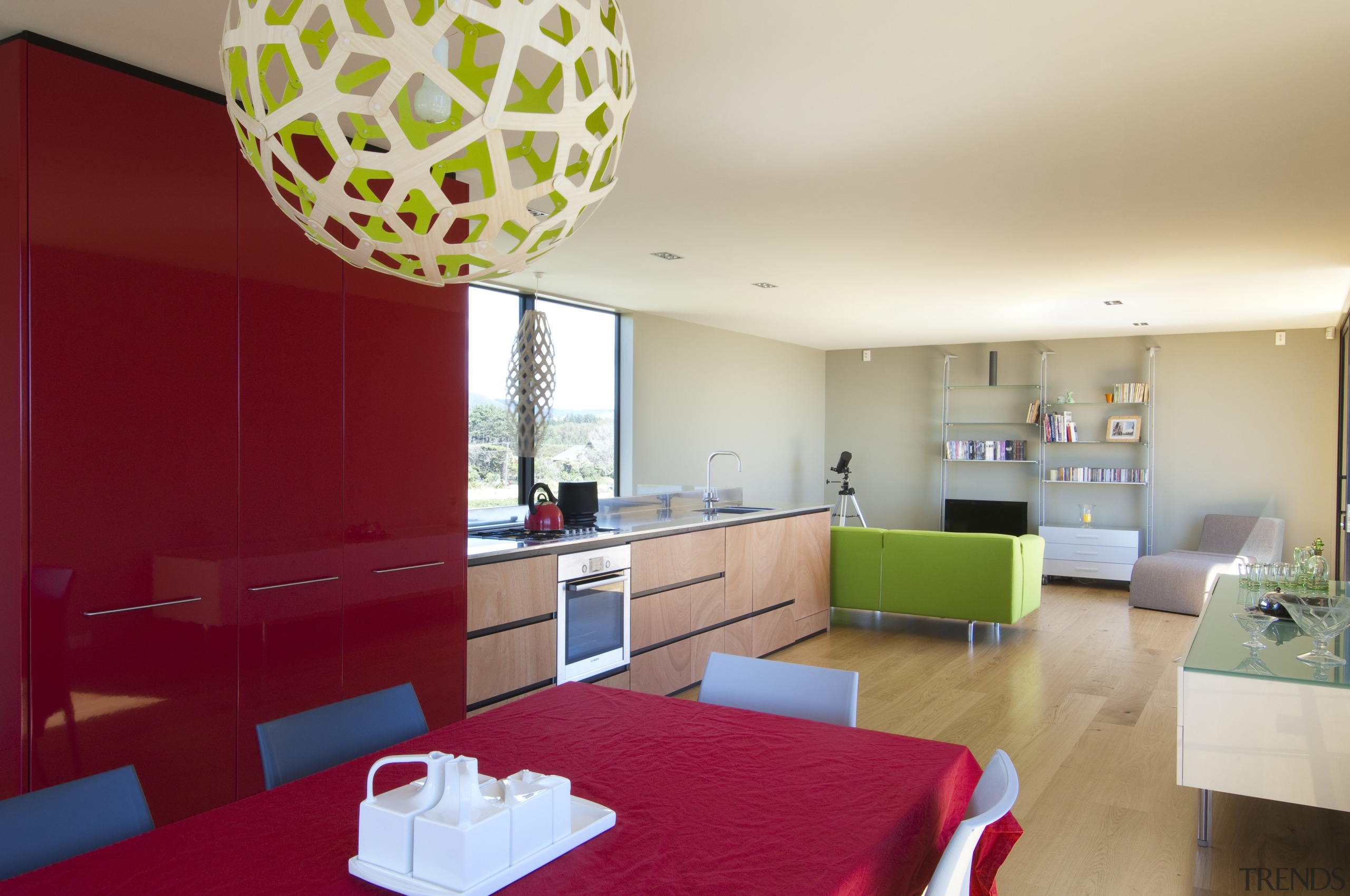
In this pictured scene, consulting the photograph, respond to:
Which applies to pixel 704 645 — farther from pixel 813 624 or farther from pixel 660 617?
pixel 813 624

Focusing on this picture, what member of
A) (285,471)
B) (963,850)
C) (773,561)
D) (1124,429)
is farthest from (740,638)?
Answer: (1124,429)

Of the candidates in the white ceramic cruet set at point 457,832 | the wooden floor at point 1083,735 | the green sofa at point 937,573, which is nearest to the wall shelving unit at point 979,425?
the wooden floor at point 1083,735

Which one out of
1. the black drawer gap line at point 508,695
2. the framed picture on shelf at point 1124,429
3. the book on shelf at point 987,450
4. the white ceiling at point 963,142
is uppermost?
the white ceiling at point 963,142

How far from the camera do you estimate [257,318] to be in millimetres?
2666

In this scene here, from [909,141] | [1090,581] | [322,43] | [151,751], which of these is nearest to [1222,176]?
[909,141]

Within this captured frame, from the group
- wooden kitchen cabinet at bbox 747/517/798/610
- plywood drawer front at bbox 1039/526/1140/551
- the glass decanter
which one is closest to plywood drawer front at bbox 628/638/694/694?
wooden kitchen cabinet at bbox 747/517/798/610

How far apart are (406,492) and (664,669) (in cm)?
187

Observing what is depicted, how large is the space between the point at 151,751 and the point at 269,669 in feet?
1.24

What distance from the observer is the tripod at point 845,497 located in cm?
937

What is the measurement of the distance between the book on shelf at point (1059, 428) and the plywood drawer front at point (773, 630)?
4468 millimetres

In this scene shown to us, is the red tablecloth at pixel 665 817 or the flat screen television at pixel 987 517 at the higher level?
the red tablecloth at pixel 665 817

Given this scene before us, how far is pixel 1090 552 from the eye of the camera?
27.2 feet

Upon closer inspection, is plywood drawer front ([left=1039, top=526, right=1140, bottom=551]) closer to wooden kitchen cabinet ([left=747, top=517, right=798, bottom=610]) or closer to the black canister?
wooden kitchen cabinet ([left=747, top=517, right=798, bottom=610])

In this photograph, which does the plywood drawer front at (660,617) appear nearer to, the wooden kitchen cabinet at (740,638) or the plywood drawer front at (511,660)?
the wooden kitchen cabinet at (740,638)
